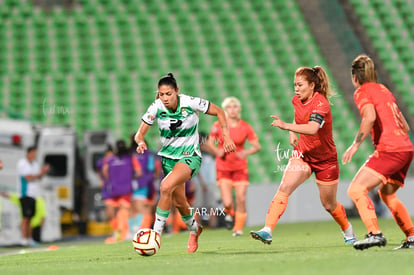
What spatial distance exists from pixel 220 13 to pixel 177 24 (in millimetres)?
1361

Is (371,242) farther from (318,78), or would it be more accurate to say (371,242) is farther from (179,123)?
(179,123)

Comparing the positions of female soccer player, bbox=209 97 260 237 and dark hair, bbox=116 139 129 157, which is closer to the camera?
female soccer player, bbox=209 97 260 237

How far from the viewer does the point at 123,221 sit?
15.0m

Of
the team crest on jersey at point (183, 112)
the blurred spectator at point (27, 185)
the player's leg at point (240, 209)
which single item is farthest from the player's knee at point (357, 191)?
the blurred spectator at point (27, 185)

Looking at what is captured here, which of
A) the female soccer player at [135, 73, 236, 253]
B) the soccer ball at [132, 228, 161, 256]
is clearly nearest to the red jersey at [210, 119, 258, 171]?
the female soccer player at [135, 73, 236, 253]

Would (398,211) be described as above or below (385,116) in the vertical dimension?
below

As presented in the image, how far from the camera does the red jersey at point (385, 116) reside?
8.05 m

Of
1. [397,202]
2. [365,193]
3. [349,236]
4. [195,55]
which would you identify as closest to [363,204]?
[365,193]

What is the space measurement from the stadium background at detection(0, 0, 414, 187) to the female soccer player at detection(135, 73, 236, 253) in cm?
1109

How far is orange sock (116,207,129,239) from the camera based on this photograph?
14898mm

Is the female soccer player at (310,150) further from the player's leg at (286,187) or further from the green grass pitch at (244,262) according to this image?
the green grass pitch at (244,262)

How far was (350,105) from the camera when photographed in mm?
22312

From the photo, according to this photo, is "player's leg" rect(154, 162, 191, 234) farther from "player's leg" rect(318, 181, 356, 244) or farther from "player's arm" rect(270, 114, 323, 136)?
"player's leg" rect(318, 181, 356, 244)

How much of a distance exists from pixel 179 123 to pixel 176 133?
0.12 m
